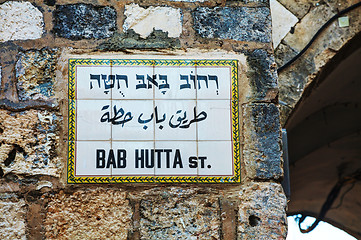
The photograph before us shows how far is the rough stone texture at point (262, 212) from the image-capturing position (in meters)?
1.66

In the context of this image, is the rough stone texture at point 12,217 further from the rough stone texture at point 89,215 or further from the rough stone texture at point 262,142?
the rough stone texture at point 262,142

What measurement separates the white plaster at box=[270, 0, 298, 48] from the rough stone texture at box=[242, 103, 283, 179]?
1702mm

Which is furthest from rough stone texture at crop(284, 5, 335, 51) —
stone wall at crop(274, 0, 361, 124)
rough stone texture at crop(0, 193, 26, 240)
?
rough stone texture at crop(0, 193, 26, 240)

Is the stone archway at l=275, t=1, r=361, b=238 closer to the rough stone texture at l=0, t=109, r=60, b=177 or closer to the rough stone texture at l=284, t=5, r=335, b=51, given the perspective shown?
the rough stone texture at l=284, t=5, r=335, b=51

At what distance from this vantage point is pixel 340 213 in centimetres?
449

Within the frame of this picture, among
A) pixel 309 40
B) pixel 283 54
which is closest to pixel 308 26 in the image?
pixel 309 40

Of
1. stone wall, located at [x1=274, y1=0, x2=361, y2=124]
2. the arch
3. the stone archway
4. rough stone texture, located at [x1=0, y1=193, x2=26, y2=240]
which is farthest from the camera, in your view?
the arch

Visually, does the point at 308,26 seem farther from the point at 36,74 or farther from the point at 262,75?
the point at 36,74

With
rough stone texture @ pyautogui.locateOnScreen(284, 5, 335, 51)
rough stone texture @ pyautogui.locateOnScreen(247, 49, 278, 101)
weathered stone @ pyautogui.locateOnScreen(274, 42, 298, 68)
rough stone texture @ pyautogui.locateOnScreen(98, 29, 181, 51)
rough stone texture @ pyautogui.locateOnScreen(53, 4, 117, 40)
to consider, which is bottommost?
rough stone texture @ pyautogui.locateOnScreen(247, 49, 278, 101)

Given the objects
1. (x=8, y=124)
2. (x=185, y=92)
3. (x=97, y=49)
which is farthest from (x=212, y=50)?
(x=8, y=124)

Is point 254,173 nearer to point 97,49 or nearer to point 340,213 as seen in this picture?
point 97,49

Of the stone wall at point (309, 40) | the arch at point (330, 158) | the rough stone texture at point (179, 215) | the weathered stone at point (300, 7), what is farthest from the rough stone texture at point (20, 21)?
the arch at point (330, 158)

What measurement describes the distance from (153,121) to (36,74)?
1.49ft

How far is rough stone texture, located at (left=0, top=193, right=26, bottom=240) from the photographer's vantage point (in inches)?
63.9
